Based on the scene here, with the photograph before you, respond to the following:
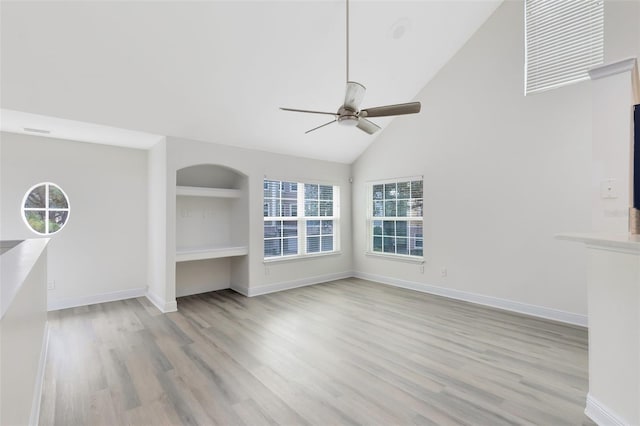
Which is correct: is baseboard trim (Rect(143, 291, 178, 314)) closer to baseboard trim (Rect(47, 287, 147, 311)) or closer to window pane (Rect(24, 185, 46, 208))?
baseboard trim (Rect(47, 287, 147, 311))

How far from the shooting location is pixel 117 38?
283 centimetres

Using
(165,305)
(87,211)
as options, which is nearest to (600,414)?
(165,305)

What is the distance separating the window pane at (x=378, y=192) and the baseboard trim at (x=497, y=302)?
160 cm

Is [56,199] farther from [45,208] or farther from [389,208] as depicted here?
[389,208]

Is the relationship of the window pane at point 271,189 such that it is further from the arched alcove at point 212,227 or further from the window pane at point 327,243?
the window pane at point 327,243

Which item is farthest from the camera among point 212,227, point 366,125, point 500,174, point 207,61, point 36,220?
point 212,227

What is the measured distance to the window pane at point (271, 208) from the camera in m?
5.38

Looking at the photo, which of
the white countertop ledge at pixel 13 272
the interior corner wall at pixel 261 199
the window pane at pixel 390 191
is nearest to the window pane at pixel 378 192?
the window pane at pixel 390 191

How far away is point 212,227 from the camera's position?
5309 mm

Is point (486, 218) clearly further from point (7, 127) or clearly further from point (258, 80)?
point (7, 127)

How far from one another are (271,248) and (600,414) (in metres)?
4.51

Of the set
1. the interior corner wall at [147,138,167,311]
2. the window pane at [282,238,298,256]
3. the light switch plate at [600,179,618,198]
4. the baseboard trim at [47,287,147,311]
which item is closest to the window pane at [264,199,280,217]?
the window pane at [282,238,298,256]

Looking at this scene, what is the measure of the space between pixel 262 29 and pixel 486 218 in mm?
3902

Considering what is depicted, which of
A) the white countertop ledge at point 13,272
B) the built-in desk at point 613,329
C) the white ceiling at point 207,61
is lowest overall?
the built-in desk at point 613,329
